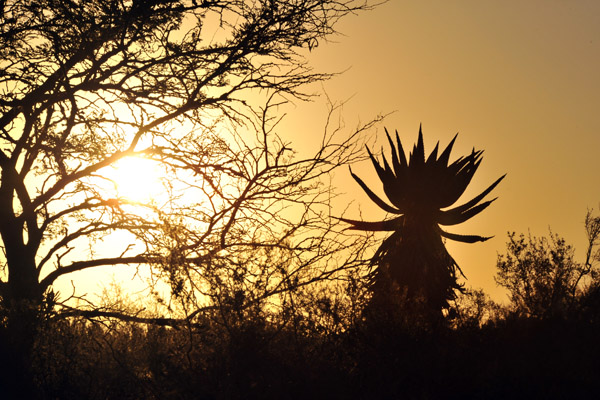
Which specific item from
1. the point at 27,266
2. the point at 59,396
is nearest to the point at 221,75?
the point at 27,266

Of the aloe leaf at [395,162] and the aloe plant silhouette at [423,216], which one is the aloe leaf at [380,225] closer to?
the aloe plant silhouette at [423,216]

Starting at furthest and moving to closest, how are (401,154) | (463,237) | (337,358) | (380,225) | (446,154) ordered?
1. (401,154)
2. (446,154)
3. (463,237)
4. (380,225)
5. (337,358)

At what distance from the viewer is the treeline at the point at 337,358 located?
27.6ft

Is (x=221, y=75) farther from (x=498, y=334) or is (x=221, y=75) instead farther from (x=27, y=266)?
(x=498, y=334)

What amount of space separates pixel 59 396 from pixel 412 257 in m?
7.71

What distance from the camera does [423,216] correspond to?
15.3 metres

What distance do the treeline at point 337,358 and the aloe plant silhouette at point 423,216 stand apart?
10.2 ft

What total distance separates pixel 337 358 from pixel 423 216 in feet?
21.9

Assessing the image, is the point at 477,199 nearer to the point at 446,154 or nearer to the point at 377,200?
the point at 446,154

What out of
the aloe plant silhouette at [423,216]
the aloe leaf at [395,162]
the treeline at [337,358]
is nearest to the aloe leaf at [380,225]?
the aloe plant silhouette at [423,216]

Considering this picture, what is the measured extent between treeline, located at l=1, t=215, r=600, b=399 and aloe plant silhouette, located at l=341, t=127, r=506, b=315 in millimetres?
3116

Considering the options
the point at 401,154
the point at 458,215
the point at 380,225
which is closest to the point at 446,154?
the point at 401,154

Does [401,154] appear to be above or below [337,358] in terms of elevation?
above

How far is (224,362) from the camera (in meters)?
8.59
